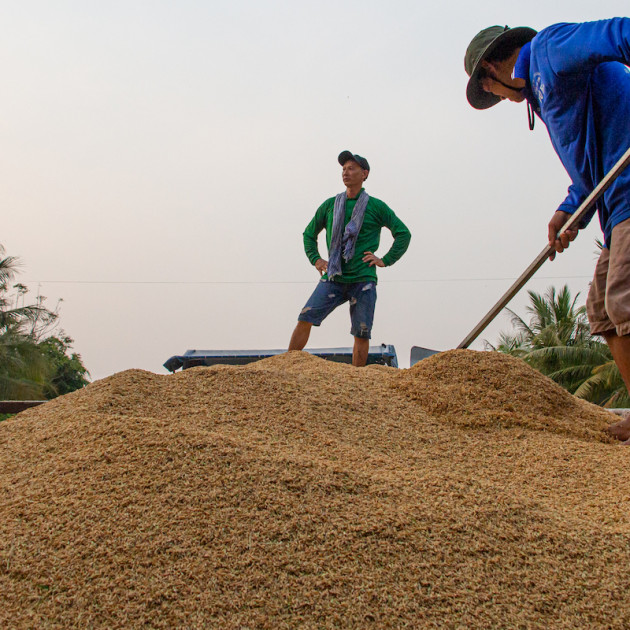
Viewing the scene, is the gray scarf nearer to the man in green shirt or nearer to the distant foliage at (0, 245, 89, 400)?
the man in green shirt

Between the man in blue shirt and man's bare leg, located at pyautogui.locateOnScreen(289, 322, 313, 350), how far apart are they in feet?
7.06

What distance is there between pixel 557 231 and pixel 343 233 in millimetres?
1942

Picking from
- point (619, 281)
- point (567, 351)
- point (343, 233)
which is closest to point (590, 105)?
point (619, 281)

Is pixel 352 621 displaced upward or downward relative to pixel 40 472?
downward

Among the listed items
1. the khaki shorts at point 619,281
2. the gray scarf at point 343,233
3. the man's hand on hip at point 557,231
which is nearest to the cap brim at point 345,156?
the gray scarf at point 343,233

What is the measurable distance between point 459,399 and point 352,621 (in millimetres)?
1582

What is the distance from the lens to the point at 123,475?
1567mm

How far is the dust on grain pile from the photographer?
1187mm

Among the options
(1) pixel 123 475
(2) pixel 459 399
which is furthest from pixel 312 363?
(1) pixel 123 475

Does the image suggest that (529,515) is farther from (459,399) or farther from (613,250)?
(613,250)

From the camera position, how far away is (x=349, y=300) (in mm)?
4414

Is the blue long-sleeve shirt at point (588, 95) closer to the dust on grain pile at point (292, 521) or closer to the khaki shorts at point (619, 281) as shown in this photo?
the khaki shorts at point (619, 281)

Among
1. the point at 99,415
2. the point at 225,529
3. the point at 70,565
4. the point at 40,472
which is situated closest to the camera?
the point at 70,565

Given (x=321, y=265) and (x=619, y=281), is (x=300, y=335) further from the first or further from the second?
(x=619, y=281)
